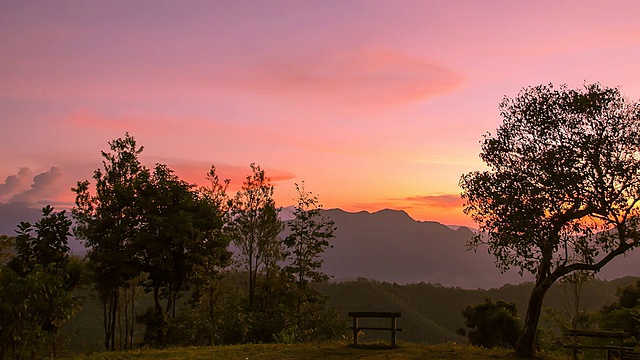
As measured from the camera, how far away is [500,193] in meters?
22.0

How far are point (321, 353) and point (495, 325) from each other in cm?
3692

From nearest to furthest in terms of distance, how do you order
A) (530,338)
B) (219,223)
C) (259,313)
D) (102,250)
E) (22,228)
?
(22,228), (530,338), (102,250), (219,223), (259,313)

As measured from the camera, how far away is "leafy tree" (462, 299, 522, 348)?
51.1m

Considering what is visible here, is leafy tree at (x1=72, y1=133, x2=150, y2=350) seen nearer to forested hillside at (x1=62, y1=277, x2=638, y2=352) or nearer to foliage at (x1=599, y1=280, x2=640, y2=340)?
foliage at (x1=599, y1=280, x2=640, y2=340)

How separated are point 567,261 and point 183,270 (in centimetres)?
2217

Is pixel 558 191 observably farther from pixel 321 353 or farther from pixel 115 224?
pixel 115 224

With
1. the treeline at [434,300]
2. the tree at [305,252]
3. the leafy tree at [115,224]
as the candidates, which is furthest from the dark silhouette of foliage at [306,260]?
the treeline at [434,300]

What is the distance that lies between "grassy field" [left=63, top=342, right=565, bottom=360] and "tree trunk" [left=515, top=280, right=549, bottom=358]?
0.60 metres

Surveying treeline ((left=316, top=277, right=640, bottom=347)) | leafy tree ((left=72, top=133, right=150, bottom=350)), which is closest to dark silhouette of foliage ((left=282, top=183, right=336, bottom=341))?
leafy tree ((left=72, top=133, right=150, bottom=350))

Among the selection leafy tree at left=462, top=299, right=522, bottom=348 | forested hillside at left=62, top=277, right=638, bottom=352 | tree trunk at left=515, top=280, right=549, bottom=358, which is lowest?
forested hillside at left=62, top=277, right=638, bottom=352

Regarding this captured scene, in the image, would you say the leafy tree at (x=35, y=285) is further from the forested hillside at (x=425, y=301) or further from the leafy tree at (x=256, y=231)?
the forested hillside at (x=425, y=301)

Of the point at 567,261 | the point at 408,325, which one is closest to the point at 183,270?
the point at 567,261

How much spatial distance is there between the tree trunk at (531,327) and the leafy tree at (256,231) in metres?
22.2

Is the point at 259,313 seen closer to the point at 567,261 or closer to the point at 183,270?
the point at 183,270
